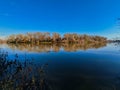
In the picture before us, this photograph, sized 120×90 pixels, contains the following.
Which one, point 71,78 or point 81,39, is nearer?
point 71,78

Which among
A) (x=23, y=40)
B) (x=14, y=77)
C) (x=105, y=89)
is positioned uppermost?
(x=23, y=40)

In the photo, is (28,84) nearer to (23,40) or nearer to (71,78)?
(71,78)

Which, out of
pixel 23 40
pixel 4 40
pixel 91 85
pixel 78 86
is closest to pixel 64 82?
pixel 78 86

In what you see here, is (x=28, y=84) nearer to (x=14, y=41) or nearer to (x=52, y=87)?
(x=52, y=87)

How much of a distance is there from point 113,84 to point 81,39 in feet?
294

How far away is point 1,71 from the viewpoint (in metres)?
7.65

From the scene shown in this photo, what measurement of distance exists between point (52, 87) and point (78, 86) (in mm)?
1373

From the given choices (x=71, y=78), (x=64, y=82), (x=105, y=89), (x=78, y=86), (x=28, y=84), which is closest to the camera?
(x=28, y=84)

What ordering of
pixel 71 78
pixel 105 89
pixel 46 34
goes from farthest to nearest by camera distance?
1. pixel 46 34
2. pixel 71 78
3. pixel 105 89

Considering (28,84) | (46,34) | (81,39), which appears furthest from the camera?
(81,39)

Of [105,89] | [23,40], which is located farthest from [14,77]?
[23,40]

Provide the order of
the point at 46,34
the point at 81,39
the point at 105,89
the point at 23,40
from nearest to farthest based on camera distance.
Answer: the point at 105,89 < the point at 23,40 < the point at 46,34 < the point at 81,39

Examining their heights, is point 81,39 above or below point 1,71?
above

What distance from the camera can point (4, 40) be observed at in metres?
97.2
